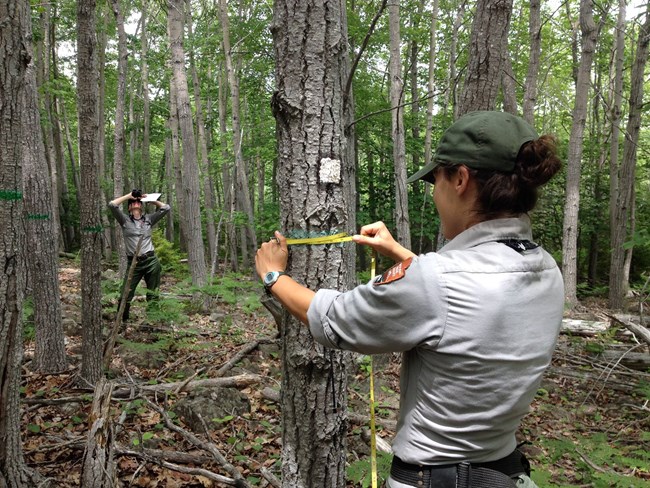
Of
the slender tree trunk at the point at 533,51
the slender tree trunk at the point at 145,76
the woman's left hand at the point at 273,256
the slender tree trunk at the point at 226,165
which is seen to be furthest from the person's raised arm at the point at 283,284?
the slender tree trunk at the point at 145,76

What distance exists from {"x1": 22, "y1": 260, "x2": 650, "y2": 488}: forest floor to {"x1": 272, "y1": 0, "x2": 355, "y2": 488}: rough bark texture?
1.35 m

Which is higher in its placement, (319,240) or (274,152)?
(274,152)

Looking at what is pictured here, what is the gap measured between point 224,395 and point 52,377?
7.50 feet

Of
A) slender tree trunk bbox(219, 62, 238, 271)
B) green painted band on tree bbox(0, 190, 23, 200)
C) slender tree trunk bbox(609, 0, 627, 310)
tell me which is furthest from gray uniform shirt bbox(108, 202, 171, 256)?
slender tree trunk bbox(609, 0, 627, 310)

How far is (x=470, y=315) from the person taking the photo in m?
1.38

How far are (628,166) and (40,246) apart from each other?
12.7 meters

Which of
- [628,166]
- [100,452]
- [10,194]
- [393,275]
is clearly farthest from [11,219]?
[628,166]

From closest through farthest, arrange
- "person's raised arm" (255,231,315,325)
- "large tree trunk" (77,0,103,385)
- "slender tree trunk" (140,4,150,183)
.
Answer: "person's raised arm" (255,231,315,325), "large tree trunk" (77,0,103,385), "slender tree trunk" (140,4,150,183)

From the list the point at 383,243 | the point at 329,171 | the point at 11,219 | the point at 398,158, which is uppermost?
the point at 398,158

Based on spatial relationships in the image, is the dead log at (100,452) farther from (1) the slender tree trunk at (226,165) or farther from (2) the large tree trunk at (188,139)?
(1) the slender tree trunk at (226,165)

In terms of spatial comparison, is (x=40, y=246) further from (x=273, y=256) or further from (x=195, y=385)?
(x=273, y=256)

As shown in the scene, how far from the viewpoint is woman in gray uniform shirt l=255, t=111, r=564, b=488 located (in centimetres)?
139

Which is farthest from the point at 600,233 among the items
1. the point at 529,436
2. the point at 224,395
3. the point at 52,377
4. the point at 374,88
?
the point at 52,377

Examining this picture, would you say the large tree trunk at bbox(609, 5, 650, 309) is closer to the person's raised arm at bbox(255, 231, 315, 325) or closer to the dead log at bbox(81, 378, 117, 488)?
Answer: the person's raised arm at bbox(255, 231, 315, 325)
